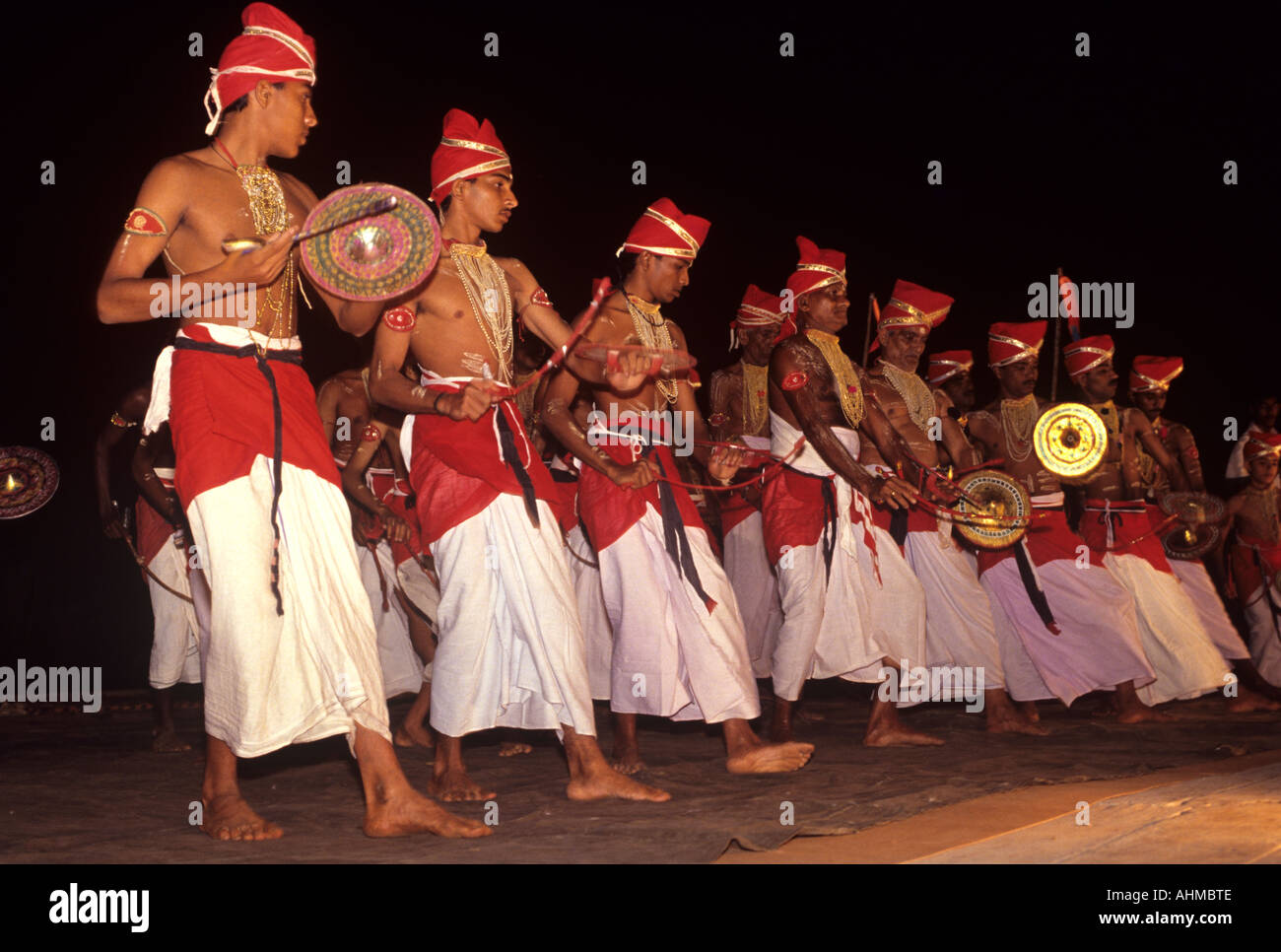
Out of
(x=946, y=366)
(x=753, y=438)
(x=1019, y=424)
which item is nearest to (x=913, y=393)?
(x=1019, y=424)

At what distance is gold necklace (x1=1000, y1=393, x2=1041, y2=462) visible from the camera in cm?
700

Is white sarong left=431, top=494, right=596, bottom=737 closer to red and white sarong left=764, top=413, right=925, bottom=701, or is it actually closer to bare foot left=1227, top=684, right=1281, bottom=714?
red and white sarong left=764, top=413, right=925, bottom=701

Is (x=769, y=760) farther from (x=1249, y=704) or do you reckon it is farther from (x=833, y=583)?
(x=1249, y=704)

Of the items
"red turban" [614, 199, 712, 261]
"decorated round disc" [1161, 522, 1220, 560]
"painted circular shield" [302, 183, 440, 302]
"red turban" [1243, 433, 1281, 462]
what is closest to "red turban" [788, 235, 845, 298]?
"red turban" [614, 199, 712, 261]

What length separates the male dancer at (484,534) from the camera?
170 inches

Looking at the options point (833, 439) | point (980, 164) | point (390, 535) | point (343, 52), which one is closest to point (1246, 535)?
point (980, 164)

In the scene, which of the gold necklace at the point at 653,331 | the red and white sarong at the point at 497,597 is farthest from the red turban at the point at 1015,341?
the red and white sarong at the point at 497,597

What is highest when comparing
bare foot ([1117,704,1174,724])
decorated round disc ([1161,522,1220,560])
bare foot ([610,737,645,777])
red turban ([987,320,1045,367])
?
red turban ([987,320,1045,367])

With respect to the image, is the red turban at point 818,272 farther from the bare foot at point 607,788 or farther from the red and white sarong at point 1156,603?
the bare foot at point 607,788

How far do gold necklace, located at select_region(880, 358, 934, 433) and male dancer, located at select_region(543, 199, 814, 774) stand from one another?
1725mm

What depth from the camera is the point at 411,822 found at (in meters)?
3.68

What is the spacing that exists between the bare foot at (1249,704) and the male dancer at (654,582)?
3341 mm

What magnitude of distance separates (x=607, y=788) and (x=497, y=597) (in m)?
0.67

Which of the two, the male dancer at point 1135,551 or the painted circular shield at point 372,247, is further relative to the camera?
the male dancer at point 1135,551
